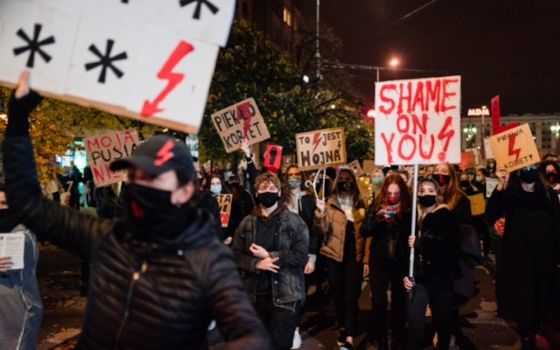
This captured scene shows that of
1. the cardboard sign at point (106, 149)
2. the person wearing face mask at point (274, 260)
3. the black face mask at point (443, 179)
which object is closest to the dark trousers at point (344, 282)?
the black face mask at point (443, 179)

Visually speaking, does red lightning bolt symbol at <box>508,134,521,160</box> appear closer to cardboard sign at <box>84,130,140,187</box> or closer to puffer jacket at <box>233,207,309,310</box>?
puffer jacket at <box>233,207,309,310</box>

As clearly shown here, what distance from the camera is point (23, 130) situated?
2590 millimetres

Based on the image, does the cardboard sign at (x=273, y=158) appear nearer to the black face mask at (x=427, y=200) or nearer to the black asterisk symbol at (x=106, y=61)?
the black face mask at (x=427, y=200)

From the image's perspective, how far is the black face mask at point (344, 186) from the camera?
297 inches

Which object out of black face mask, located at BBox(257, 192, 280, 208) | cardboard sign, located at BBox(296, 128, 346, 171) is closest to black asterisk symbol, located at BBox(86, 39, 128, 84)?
black face mask, located at BBox(257, 192, 280, 208)

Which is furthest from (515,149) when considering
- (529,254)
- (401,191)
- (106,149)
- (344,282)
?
(106,149)

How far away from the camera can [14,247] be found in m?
4.89

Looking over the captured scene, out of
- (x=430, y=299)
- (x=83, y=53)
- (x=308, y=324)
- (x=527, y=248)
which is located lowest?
(x=308, y=324)

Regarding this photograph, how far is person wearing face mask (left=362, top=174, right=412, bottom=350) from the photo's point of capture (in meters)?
6.44

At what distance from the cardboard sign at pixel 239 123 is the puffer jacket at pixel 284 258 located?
4.12m

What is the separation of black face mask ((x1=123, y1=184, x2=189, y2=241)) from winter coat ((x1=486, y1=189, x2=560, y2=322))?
210 inches

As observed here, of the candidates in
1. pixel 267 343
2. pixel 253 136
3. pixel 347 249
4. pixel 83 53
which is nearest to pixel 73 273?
pixel 253 136

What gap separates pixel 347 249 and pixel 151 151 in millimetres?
5083

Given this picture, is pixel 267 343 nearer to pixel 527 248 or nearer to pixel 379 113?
pixel 379 113
